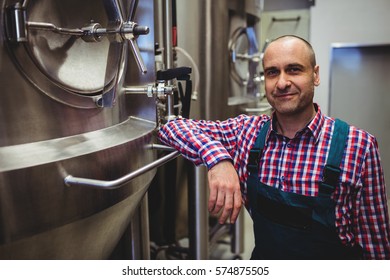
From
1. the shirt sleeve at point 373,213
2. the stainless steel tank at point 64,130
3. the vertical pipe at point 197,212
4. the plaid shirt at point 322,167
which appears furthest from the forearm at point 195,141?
the vertical pipe at point 197,212

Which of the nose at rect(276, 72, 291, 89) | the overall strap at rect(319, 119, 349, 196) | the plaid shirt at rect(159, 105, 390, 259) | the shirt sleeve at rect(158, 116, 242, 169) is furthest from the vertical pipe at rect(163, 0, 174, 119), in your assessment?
the overall strap at rect(319, 119, 349, 196)

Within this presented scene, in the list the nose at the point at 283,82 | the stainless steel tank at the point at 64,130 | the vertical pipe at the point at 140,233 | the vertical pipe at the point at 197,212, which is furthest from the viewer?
the vertical pipe at the point at 197,212

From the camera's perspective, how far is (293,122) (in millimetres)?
1105

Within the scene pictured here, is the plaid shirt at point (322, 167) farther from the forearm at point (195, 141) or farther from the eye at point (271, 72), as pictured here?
the eye at point (271, 72)

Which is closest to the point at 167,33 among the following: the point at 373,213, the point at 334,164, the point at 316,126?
the point at 316,126

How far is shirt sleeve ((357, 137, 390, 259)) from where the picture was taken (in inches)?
40.0

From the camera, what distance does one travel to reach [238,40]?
2.19 m

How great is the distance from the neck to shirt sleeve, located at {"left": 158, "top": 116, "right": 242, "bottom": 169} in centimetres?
16

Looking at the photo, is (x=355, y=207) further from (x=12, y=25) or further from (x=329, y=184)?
(x=12, y=25)

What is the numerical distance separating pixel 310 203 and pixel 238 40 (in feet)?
4.50

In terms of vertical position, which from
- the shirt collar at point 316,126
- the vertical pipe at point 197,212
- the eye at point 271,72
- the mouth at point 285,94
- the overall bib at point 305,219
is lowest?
the vertical pipe at point 197,212

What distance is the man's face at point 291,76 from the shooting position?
105 cm

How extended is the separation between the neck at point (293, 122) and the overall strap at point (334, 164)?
0.09 m

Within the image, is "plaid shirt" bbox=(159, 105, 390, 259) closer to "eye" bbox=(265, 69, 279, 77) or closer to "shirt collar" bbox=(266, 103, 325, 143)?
"shirt collar" bbox=(266, 103, 325, 143)
